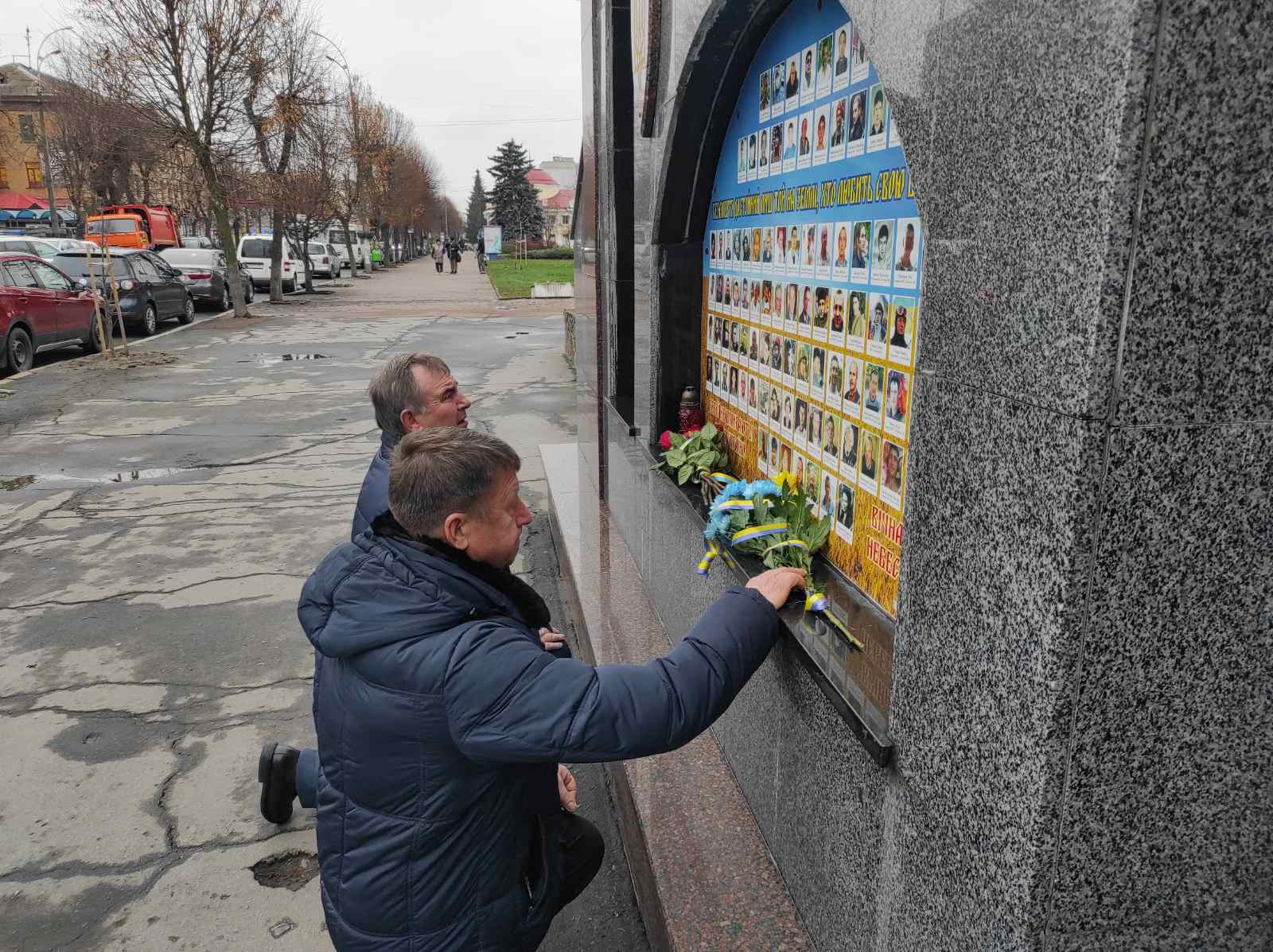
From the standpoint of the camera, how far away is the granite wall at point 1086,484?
129 centimetres

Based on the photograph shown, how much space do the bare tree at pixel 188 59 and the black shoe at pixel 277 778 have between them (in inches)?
857

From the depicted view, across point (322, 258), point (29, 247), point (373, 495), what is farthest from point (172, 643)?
point (322, 258)

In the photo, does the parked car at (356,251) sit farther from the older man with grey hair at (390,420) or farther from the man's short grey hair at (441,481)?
the man's short grey hair at (441,481)

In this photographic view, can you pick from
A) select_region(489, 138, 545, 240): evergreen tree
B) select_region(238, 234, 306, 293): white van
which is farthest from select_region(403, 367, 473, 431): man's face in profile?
select_region(489, 138, 545, 240): evergreen tree

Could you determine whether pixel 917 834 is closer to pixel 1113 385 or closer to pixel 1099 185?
pixel 1113 385

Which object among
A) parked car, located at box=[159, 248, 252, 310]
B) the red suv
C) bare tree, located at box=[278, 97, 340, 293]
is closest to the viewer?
the red suv

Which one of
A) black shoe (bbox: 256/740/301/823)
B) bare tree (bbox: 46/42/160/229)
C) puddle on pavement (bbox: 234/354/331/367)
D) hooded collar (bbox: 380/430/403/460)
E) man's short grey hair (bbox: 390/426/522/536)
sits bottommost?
black shoe (bbox: 256/740/301/823)

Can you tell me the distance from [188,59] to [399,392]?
23047 millimetres

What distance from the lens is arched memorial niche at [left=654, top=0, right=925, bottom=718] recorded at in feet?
8.79

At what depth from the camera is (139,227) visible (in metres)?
34.0

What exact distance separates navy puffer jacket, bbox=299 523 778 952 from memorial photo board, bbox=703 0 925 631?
0.83 meters

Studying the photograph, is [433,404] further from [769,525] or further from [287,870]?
[287,870]

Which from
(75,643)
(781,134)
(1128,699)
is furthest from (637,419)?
(1128,699)

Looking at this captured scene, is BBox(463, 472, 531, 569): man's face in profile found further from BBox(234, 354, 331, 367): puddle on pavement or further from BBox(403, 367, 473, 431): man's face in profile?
BBox(234, 354, 331, 367): puddle on pavement
